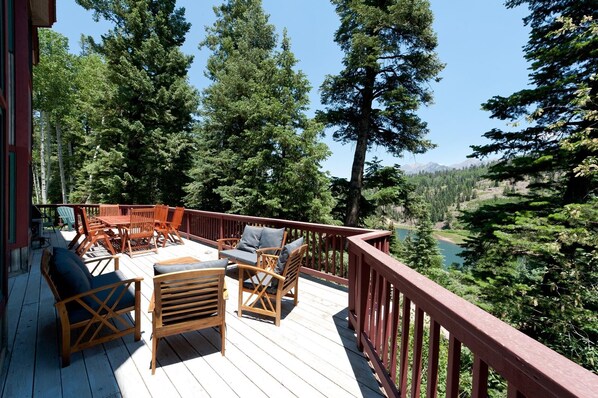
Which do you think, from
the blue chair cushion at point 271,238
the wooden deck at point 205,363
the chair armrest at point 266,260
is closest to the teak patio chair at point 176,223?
the blue chair cushion at point 271,238

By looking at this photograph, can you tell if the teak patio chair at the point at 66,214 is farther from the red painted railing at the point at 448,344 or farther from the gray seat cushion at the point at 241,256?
the red painted railing at the point at 448,344

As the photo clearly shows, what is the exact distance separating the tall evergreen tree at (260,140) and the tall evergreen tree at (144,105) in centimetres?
202

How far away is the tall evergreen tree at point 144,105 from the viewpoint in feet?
46.1

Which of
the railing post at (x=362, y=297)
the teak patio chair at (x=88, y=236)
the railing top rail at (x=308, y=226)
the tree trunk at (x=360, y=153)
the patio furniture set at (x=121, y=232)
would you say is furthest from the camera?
the tree trunk at (x=360, y=153)

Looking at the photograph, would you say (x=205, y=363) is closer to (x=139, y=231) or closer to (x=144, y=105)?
(x=139, y=231)

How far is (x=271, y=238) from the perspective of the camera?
4758mm

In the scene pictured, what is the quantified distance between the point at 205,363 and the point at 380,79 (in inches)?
503

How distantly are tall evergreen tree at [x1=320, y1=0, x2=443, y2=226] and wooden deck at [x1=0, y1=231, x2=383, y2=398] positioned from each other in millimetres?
9226

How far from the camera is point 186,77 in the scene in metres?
16.0

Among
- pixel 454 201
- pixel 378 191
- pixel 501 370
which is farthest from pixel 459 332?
pixel 454 201

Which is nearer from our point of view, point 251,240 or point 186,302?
point 186,302

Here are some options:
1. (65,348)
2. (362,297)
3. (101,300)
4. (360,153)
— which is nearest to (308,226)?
(362,297)

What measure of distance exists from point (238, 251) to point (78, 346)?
265cm

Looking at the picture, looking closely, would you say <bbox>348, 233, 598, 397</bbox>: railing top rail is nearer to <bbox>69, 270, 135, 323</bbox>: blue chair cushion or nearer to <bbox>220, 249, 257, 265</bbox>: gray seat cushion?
<bbox>69, 270, 135, 323</bbox>: blue chair cushion
